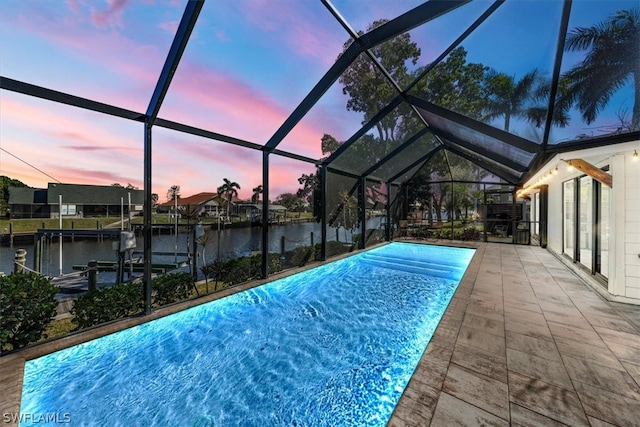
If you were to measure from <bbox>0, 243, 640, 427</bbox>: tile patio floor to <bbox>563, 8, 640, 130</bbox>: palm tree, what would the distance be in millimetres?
2662

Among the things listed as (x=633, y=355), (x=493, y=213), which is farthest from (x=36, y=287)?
(x=493, y=213)

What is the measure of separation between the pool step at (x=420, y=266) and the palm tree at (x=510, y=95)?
388 centimetres

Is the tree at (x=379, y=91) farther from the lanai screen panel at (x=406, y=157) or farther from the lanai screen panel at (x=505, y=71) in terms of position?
the lanai screen panel at (x=406, y=157)

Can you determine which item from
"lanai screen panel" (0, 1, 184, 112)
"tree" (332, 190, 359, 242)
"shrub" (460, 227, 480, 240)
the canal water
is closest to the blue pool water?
the canal water

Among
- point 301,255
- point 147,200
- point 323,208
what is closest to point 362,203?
point 323,208

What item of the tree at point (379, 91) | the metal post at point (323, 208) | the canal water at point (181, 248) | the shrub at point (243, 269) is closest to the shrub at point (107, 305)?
the canal water at point (181, 248)

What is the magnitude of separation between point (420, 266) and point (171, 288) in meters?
6.68

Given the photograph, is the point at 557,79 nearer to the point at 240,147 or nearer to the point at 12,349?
the point at 240,147

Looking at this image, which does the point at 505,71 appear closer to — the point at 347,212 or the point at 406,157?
the point at 406,157

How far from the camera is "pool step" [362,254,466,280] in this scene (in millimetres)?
6896

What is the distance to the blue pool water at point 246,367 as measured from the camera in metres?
2.26

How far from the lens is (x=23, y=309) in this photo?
8.99 ft

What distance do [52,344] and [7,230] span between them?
1621 centimetres

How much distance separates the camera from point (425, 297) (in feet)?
16.8
